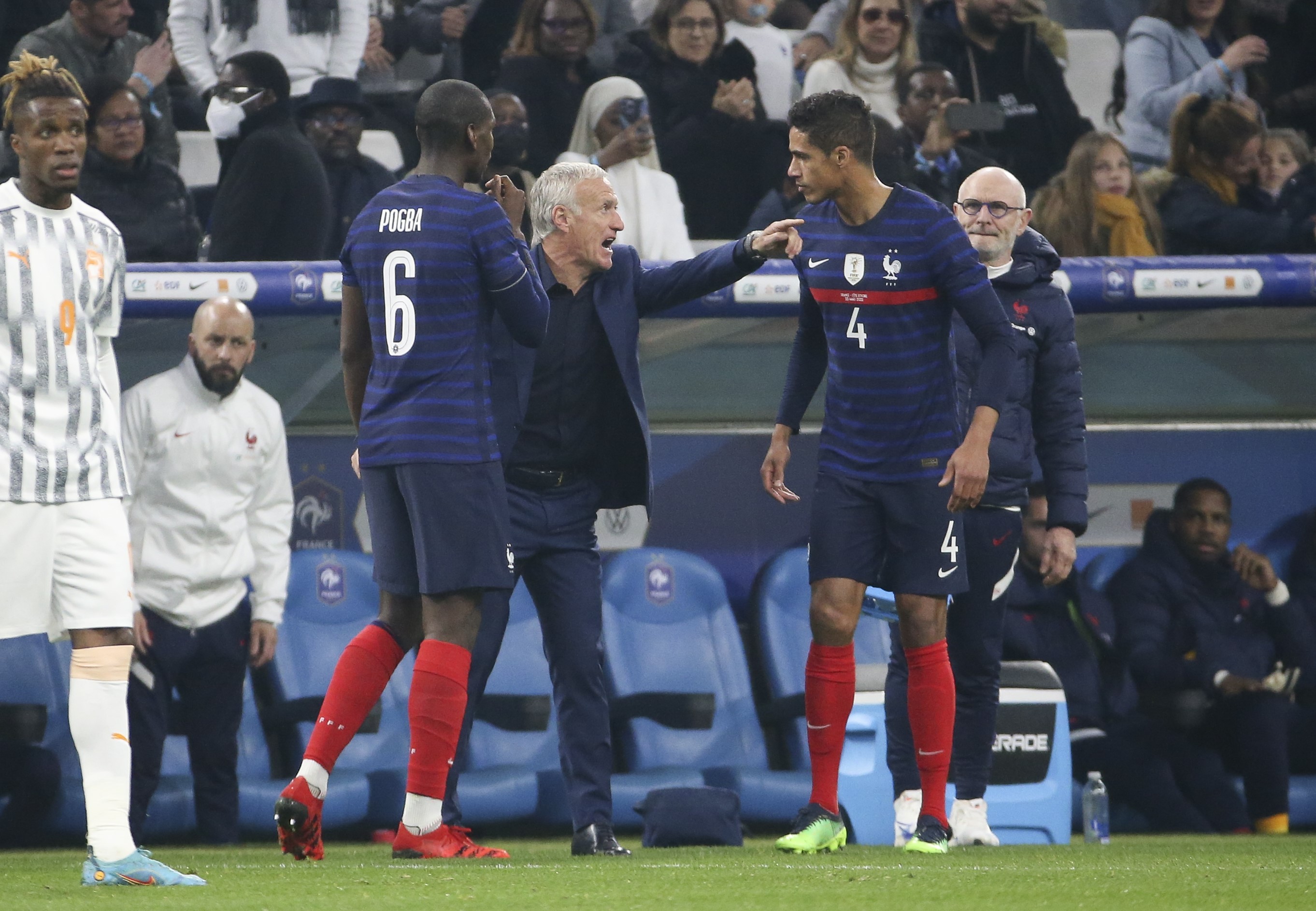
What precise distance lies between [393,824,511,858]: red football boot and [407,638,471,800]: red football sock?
0.17 meters

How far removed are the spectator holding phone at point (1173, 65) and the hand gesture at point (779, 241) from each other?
4832 mm

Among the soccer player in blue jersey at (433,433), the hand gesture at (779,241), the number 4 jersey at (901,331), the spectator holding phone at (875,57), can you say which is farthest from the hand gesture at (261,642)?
the spectator holding phone at (875,57)

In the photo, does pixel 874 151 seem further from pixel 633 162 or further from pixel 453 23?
pixel 453 23

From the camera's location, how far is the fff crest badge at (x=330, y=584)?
6.76 m

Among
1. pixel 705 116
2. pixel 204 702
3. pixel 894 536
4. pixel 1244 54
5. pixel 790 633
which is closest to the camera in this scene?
pixel 894 536

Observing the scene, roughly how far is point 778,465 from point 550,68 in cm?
351

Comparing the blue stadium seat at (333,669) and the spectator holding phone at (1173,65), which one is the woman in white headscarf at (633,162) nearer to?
the blue stadium seat at (333,669)

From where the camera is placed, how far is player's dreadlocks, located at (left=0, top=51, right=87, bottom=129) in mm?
3574

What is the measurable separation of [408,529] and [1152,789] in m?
3.67

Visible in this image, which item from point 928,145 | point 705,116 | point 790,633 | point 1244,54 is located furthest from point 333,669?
point 1244,54

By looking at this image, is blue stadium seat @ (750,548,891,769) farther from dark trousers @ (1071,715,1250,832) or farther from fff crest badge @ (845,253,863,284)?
fff crest badge @ (845,253,863,284)

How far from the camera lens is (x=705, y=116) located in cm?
762

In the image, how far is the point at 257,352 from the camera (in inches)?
267

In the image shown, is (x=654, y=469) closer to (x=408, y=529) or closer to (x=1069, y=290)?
(x=1069, y=290)
